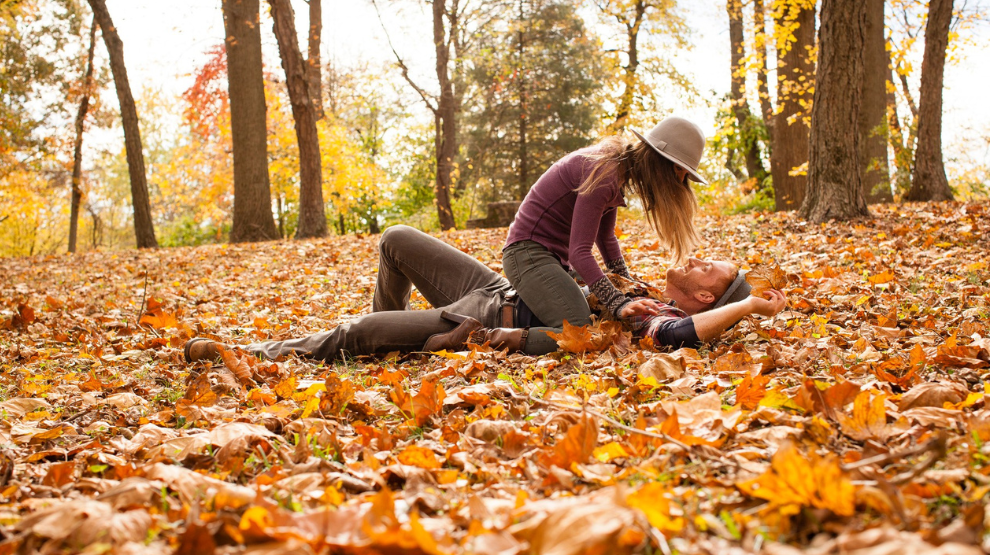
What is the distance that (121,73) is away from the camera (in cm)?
1096

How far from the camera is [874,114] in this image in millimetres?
8883

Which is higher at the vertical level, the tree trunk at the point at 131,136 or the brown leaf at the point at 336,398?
the tree trunk at the point at 131,136

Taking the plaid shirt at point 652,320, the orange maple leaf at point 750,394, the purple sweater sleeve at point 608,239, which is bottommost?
the orange maple leaf at point 750,394

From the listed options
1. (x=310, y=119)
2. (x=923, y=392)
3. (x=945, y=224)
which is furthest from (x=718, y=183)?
(x=923, y=392)

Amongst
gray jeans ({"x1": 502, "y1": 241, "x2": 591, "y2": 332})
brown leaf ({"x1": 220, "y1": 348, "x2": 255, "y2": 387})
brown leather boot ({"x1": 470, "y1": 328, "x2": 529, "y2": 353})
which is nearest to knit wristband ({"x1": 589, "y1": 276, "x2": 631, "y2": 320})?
gray jeans ({"x1": 502, "y1": 241, "x2": 591, "y2": 332})

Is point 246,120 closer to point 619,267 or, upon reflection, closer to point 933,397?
point 619,267

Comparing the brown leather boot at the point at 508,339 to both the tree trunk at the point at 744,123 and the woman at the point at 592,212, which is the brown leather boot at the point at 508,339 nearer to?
the woman at the point at 592,212

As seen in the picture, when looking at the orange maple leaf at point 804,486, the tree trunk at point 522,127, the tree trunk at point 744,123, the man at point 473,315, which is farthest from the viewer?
the tree trunk at point 522,127

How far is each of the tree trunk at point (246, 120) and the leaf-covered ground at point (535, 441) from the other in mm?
6346

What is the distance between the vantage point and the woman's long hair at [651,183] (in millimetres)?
3186

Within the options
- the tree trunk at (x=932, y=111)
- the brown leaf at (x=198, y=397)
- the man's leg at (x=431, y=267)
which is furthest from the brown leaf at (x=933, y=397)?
the tree trunk at (x=932, y=111)

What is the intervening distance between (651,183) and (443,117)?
11.5m

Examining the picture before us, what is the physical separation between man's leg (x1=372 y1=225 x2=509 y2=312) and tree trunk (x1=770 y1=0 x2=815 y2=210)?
746 centimetres

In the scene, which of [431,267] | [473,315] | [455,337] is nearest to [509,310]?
[473,315]
